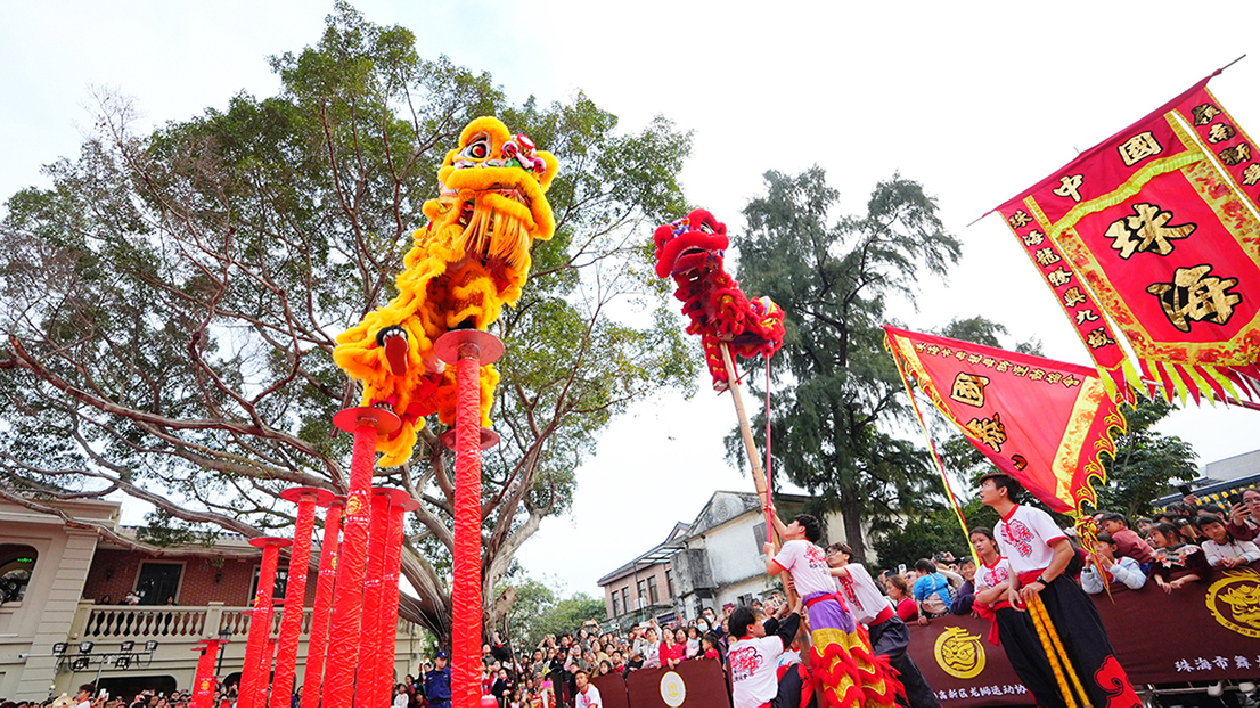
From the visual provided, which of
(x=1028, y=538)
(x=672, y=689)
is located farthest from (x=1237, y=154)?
(x=672, y=689)

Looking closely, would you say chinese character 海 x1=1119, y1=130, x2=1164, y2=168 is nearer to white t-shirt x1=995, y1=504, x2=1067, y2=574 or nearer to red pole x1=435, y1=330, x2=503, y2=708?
white t-shirt x1=995, y1=504, x2=1067, y2=574

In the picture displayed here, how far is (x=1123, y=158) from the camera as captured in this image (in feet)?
14.3

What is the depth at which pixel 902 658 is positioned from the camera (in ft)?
13.4

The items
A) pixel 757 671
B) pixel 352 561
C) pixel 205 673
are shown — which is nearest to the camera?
pixel 757 671

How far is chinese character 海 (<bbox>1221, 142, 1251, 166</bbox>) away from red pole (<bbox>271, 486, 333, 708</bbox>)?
22.3ft

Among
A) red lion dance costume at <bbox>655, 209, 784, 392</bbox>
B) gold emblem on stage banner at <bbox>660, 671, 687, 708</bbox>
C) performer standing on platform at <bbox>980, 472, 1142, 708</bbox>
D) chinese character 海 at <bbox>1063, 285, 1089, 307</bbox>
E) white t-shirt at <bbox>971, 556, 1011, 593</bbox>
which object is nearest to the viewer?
performer standing on platform at <bbox>980, 472, 1142, 708</bbox>

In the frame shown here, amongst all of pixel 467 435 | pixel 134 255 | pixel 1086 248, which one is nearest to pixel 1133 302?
pixel 1086 248

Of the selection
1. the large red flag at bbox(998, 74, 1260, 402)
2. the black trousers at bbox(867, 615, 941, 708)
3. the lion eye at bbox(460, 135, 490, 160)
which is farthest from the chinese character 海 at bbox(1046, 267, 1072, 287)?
the lion eye at bbox(460, 135, 490, 160)

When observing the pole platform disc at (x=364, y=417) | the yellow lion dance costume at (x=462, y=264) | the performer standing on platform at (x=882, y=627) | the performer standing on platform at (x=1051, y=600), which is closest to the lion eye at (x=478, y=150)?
the yellow lion dance costume at (x=462, y=264)

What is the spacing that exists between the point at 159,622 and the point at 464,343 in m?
15.7

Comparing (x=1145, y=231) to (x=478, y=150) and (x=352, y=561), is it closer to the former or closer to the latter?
(x=478, y=150)

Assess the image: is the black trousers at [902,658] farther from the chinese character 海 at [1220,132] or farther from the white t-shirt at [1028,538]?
the chinese character 海 at [1220,132]

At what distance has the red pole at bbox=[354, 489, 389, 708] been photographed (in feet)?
15.1

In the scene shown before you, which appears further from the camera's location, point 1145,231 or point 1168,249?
point 1145,231
